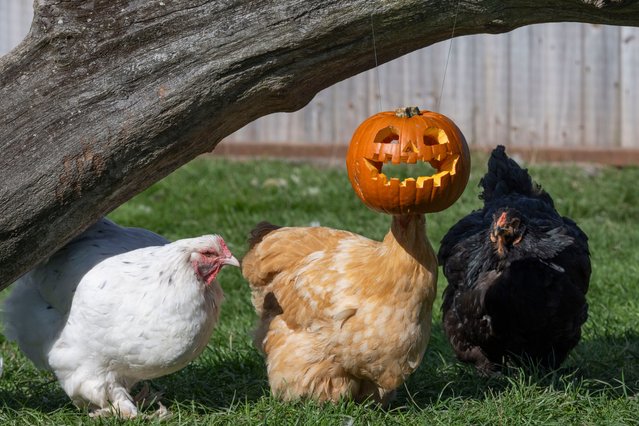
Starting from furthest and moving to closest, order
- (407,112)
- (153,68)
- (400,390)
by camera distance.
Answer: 1. (400,390)
2. (407,112)
3. (153,68)

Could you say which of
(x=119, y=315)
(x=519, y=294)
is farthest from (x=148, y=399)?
(x=519, y=294)

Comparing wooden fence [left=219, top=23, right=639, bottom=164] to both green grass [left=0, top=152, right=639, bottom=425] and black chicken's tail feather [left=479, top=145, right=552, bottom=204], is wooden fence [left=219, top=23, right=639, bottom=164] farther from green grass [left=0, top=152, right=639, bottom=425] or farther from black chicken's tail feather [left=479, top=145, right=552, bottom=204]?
black chicken's tail feather [left=479, top=145, right=552, bottom=204]

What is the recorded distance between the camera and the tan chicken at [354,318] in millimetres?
4246

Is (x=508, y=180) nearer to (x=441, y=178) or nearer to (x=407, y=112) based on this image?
(x=407, y=112)

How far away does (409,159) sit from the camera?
4059 millimetres

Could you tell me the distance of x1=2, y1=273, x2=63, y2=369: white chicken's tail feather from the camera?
177 inches

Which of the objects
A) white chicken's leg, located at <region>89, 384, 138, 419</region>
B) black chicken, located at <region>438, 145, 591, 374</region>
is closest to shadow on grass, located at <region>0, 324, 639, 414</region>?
black chicken, located at <region>438, 145, 591, 374</region>

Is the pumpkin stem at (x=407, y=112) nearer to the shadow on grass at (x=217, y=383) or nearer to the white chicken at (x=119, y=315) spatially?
the white chicken at (x=119, y=315)

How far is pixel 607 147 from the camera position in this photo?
10.8m

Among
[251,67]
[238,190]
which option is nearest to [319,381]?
[251,67]

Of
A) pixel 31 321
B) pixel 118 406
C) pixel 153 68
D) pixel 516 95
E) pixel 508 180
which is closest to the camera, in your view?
pixel 153 68

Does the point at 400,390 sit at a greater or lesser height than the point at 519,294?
lesser

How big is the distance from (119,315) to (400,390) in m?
1.53

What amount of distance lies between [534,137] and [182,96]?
7.58 meters
